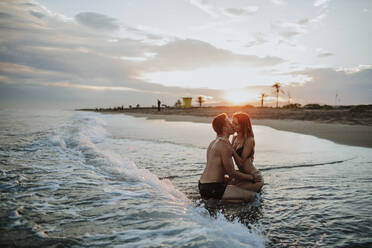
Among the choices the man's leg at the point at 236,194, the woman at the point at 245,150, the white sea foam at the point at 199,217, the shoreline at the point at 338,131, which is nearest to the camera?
the white sea foam at the point at 199,217

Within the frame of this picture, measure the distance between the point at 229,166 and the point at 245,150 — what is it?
0.64 metres

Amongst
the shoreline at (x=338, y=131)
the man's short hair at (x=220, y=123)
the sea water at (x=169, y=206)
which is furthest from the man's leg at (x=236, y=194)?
the shoreline at (x=338, y=131)

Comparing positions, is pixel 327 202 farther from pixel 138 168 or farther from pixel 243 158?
pixel 138 168

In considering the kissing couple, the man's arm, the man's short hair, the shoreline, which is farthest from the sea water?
the shoreline

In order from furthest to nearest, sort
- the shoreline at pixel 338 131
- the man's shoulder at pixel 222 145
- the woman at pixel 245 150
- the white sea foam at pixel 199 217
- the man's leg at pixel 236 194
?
the shoreline at pixel 338 131
the woman at pixel 245 150
the man's leg at pixel 236 194
the man's shoulder at pixel 222 145
the white sea foam at pixel 199 217

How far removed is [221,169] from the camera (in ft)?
15.3

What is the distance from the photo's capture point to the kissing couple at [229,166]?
4543mm

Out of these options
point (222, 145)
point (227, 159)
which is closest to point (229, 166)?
point (227, 159)

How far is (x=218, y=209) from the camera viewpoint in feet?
14.3

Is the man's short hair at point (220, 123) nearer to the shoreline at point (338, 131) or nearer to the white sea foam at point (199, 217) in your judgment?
the white sea foam at point (199, 217)

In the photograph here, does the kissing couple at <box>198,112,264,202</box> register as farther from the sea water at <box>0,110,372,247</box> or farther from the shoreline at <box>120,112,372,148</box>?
the shoreline at <box>120,112,372,148</box>

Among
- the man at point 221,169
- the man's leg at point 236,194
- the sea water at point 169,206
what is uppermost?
the man at point 221,169

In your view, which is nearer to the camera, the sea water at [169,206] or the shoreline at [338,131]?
the sea water at [169,206]

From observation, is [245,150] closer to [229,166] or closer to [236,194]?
[229,166]
